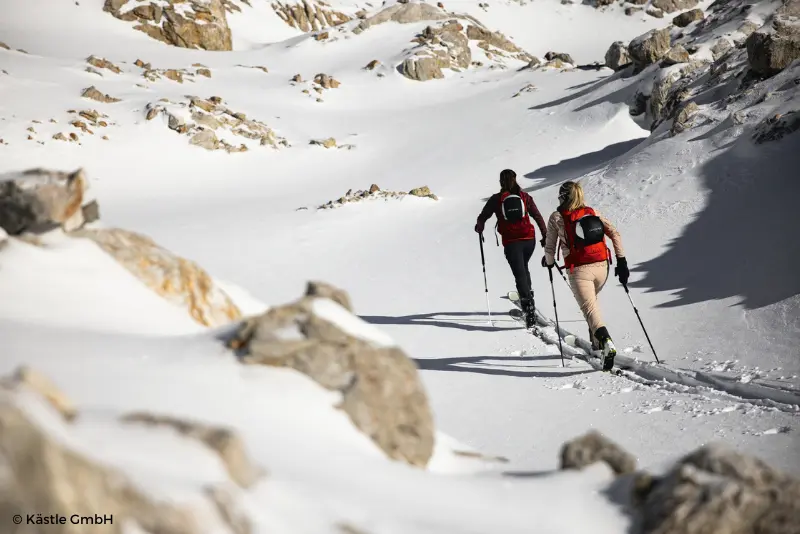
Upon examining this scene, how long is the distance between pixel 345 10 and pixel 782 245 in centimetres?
7080

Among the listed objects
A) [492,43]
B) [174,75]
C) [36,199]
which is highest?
[492,43]

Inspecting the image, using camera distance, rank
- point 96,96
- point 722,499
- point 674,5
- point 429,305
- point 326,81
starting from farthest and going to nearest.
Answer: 1. point 674,5
2. point 326,81
3. point 96,96
4. point 429,305
5. point 722,499

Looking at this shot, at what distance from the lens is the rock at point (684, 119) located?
1317cm

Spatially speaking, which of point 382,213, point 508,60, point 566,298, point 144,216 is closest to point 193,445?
point 566,298

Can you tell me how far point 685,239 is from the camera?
9.55m

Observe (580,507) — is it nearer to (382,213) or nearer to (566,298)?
(566,298)

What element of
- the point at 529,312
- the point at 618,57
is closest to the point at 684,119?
the point at 529,312

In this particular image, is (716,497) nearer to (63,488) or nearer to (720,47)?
(63,488)

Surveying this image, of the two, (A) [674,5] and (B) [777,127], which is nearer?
(B) [777,127]

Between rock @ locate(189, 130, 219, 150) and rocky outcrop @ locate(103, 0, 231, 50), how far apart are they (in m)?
26.7

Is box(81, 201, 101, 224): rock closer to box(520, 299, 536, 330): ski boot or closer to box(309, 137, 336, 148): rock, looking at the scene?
box(520, 299, 536, 330): ski boot

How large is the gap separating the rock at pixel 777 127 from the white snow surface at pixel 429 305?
197 mm

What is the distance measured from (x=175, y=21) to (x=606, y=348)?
5123 cm

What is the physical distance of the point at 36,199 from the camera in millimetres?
3742
